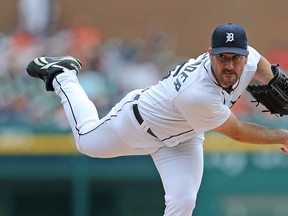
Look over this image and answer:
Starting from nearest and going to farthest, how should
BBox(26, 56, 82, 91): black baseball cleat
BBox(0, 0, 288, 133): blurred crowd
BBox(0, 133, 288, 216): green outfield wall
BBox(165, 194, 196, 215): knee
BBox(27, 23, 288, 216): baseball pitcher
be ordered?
1. BBox(27, 23, 288, 216): baseball pitcher
2. BBox(165, 194, 196, 215): knee
3. BBox(26, 56, 82, 91): black baseball cleat
4. BBox(0, 133, 288, 216): green outfield wall
5. BBox(0, 0, 288, 133): blurred crowd

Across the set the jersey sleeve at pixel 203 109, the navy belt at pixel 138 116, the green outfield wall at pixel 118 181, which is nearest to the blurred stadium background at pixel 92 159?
the green outfield wall at pixel 118 181

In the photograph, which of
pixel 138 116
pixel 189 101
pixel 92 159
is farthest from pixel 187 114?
pixel 92 159

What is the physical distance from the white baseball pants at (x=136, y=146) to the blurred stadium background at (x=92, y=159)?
2.79 metres

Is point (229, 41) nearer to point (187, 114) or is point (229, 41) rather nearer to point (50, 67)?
point (187, 114)

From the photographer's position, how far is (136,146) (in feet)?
16.4

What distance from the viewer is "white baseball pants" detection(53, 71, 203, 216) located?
190 inches

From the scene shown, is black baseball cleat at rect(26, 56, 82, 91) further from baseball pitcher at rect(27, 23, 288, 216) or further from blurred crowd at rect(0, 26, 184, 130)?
blurred crowd at rect(0, 26, 184, 130)

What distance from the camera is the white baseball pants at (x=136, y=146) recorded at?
482cm

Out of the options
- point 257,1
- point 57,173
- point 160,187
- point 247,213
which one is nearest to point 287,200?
point 247,213

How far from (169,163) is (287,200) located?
3795 mm

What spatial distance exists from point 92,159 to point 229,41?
4.04 m

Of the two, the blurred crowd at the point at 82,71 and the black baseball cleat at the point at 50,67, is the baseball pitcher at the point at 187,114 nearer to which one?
the black baseball cleat at the point at 50,67

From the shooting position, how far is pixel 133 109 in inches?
195

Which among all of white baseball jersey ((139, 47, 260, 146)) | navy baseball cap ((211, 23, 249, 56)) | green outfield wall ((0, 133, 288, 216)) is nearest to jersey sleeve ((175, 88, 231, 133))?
white baseball jersey ((139, 47, 260, 146))
